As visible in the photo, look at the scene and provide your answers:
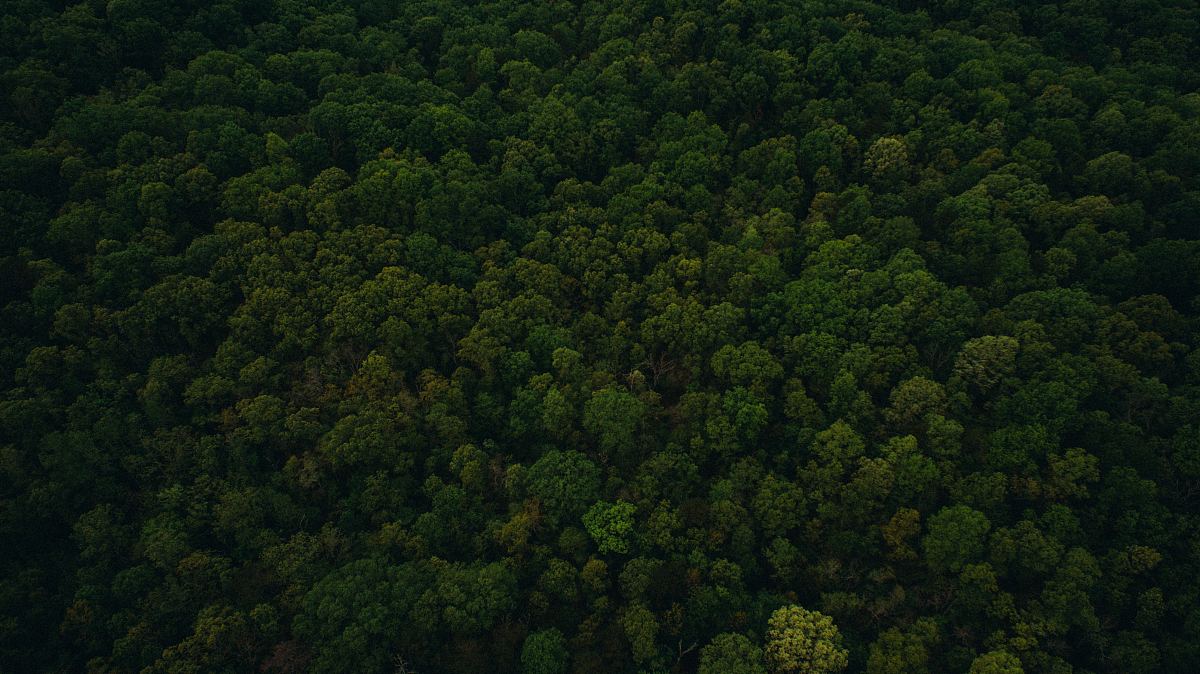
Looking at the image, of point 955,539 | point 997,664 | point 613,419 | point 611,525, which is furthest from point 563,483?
point 997,664

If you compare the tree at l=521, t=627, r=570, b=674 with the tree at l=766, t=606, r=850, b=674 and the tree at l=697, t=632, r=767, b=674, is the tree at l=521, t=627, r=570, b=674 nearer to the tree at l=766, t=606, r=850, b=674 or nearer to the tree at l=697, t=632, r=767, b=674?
the tree at l=697, t=632, r=767, b=674

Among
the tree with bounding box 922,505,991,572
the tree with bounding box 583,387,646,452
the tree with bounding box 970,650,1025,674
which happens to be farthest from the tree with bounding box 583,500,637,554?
the tree with bounding box 970,650,1025,674

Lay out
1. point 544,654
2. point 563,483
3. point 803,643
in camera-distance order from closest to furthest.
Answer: point 803,643, point 544,654, point 563,483

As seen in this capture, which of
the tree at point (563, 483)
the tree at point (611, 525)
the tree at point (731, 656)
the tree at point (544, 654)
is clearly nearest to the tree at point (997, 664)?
the tree at point (731, 656)

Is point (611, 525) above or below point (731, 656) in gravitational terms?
above

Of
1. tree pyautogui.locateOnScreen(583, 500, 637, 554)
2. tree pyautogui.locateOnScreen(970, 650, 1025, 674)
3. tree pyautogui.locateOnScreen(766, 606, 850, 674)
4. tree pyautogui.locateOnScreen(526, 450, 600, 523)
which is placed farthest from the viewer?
tree pyautogui.locateOnScreen(526, 450, 600, 523)

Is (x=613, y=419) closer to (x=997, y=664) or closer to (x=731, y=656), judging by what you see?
(x=731, y=656)

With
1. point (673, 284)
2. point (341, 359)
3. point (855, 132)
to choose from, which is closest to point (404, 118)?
point (341, 359)

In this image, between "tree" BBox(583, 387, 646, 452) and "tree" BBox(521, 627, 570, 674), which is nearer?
"tree" BBox(521, 627, 570, 674)
